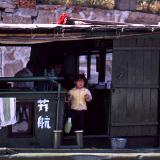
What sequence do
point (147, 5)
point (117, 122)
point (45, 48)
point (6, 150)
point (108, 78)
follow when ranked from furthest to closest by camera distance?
point (147, 5) → point (45, 48) → point (108, 78) → point (117, 122) → point (6, 150)

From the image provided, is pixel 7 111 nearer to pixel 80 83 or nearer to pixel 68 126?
pixel 68 126

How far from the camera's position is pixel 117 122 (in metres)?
8.93

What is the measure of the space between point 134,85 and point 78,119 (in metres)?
0.97

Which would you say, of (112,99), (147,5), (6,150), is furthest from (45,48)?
(147,5)

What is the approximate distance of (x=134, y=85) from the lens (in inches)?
354

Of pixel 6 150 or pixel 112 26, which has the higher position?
pixel 112 26

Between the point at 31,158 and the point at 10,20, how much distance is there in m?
7.14

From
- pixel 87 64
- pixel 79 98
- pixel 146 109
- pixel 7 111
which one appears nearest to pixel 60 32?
pixel 79 98

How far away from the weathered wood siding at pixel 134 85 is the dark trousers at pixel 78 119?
1.48ft

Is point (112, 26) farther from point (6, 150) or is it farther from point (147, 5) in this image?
point (147, 5)

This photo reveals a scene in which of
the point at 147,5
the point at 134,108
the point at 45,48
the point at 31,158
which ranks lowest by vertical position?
the point at 31,158

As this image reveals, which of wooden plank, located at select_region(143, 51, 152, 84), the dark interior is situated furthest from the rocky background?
wooden plank, located at select_region(143, 51, 152, 84)

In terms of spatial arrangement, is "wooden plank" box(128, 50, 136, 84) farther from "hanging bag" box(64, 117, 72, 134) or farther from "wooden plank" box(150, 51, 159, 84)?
"hanging bag" box(64, 117, 72, 134)

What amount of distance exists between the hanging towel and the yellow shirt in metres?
0.95
